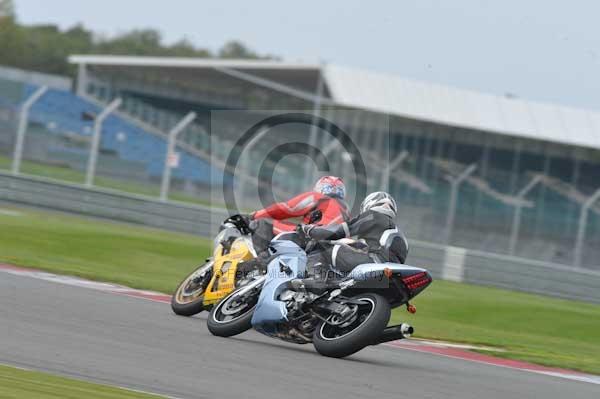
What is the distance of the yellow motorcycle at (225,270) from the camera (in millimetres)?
9406

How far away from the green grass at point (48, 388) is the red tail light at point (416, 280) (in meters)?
2.84

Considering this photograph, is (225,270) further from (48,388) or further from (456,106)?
(456,106)

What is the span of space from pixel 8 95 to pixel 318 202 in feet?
92.0

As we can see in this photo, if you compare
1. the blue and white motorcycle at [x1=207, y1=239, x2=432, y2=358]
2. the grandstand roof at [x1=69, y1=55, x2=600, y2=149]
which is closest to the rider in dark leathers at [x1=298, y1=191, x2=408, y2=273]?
the blue and white motorcycle at [x1=207, y1=239, x2=432, y2=358]

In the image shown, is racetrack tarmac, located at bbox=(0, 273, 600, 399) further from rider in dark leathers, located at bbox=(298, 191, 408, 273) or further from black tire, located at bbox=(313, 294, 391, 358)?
rider in dark leathers, located at bbox=(298, 191, 408, 273)

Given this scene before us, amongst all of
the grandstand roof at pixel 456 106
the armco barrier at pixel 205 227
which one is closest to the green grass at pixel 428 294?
the armco barrier at pixel 205 227

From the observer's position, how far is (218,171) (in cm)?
3341

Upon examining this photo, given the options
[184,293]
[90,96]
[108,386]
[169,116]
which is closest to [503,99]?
[169,116]

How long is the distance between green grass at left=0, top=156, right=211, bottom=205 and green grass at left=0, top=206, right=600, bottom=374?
25.8ft

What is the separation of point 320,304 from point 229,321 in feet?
2.78

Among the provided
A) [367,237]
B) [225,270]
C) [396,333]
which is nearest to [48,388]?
[396,333]

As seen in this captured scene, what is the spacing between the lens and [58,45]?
83.1 m

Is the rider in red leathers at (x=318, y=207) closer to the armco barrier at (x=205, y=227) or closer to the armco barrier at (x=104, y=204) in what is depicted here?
the armco barrier at (x=205, y=227)

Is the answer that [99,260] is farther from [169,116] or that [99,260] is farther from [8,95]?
[169,116]
